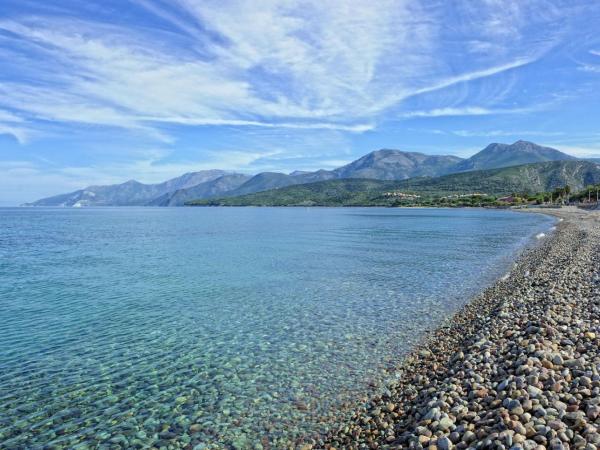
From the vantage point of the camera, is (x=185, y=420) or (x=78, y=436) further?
(x=185, y=420)

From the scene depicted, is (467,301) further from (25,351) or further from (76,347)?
(25,351)

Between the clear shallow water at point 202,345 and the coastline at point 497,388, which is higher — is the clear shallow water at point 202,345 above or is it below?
below

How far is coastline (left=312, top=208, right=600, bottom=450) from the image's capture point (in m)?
7.91

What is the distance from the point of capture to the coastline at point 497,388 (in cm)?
791

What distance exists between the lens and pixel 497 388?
10.3 m

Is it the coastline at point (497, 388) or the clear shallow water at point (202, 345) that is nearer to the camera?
the coastline at point (497, 388)

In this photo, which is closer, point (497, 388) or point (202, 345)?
point (497, 388)

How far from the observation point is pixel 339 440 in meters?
10.2

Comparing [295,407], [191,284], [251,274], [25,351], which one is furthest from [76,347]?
[251,274]

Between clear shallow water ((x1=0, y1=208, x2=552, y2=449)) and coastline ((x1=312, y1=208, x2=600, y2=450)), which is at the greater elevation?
coastline ((x1=312, y1=208, x2=600, y2=450))

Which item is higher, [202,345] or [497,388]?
[497,388]

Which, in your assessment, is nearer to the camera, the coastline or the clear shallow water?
the coastline

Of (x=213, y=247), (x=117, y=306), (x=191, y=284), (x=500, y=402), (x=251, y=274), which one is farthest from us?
(x=213, y=247)

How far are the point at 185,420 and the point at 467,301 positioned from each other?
705 inches
